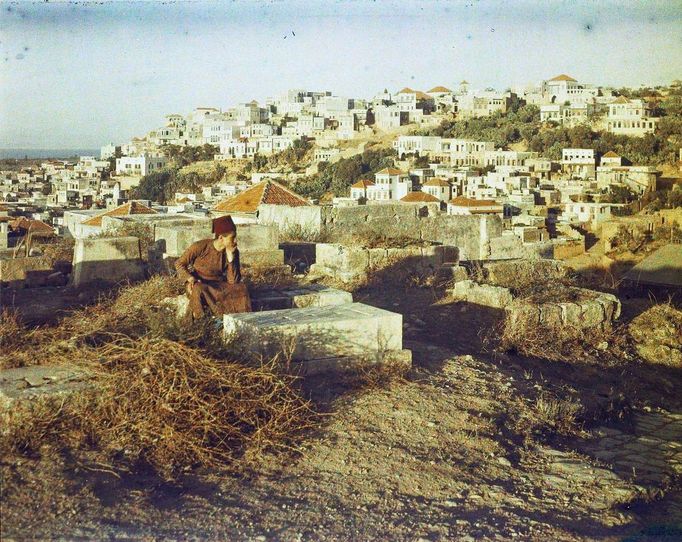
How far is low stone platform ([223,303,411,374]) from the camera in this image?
18.2ft

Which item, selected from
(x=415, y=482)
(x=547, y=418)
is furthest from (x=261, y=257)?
(x=415, y=482)

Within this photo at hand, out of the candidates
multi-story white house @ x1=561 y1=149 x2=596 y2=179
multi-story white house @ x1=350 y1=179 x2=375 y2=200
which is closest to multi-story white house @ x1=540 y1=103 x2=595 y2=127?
multi-story white house @ x1=561 y1=149 x2=596 y2=179

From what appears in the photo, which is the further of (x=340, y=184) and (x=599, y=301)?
(x=340, y=184)

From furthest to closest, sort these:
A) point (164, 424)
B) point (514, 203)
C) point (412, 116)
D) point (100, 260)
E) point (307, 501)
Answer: point (412, 116) < point (514, 203) < point (100, 260) < point (164, 424) < point (307, 501)

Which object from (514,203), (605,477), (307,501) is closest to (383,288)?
(605,477)

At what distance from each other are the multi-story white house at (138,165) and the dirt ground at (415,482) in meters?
101

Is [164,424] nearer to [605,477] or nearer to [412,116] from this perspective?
[605,477]

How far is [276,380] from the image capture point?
16.4 ft

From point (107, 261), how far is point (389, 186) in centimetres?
6602

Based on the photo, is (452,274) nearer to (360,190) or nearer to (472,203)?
(472,203)

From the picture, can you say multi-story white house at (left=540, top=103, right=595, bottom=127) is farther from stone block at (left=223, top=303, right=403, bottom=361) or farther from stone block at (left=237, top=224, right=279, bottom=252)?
stone block at (left=223, top=303, right=403, bottom=361)

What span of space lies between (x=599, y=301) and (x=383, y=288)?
8.08ft

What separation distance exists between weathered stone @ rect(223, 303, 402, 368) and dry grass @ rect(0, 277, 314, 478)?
0.25 m

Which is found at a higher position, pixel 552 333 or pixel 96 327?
pixel 96 327
